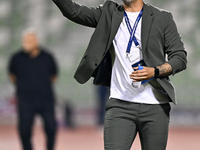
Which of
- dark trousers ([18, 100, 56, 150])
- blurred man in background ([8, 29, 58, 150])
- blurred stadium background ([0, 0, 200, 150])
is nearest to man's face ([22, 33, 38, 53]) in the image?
blurred man in background ([8, 29, 58, 150])

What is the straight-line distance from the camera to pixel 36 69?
6344mm

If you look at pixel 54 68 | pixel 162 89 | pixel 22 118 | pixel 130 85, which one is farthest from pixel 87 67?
pixel 54 68

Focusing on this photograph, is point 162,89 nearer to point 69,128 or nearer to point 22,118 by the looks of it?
point 22,118

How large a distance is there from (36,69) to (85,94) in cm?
686

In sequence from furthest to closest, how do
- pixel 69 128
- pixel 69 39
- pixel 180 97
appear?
pixel 69 39, pixel 180 97, pixel 69 128

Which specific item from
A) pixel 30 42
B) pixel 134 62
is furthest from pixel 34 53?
pixel 134 62

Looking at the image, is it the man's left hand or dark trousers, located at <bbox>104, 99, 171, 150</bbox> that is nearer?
the man's left hand

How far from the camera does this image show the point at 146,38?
10.5ft

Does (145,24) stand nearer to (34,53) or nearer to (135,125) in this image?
(135,125)

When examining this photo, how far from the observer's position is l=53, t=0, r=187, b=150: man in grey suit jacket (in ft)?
10.5

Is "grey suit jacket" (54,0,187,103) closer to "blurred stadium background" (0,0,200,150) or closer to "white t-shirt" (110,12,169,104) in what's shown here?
"white t-shirt" (110,12,169,104)

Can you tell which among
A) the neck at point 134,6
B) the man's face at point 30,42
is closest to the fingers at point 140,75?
the neck at point 134,6

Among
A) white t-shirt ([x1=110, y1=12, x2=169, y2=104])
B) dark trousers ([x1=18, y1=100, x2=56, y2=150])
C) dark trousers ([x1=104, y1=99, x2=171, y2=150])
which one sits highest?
white t-shirt ([x1=110, y1=12, x2=169, y2=104])

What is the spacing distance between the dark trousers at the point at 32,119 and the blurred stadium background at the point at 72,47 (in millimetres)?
5974
